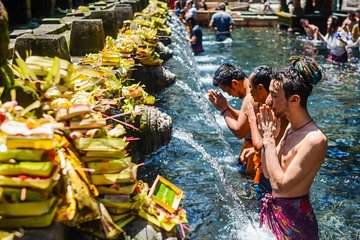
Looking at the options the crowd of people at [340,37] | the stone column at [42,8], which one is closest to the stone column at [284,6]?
the crowd of people at [340,37]

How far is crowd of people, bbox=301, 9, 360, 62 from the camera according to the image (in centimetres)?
1595

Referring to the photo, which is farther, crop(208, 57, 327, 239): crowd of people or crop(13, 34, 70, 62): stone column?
crop(13, 34, 70, 62): stone column

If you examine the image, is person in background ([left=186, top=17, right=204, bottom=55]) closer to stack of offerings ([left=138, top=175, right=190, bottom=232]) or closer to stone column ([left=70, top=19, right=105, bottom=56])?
stone column ([left=70, top=19, right=105, bottom=56])

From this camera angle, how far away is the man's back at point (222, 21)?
797 inches

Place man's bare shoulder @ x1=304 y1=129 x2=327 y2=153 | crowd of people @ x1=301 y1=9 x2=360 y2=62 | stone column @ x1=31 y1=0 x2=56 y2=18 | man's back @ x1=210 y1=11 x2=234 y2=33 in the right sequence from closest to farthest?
man's bare shoulder @ x1=304 y1=129 x2=327 y2=153
stone column @ x1=31 y1=0 x2=56 y2=18
crowd of people @ x1=301 y1=9 x2=360 y2=62
man's back @ x1=210 y1=11 x2=234 y2=33

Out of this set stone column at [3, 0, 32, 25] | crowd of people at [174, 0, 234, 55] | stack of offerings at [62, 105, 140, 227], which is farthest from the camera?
crowd of people at [174, 0, 234, 55]

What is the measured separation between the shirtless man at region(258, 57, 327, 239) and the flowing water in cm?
43

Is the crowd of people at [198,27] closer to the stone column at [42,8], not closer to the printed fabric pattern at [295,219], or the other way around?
the stone column at [42,8]

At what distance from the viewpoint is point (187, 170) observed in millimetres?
6695

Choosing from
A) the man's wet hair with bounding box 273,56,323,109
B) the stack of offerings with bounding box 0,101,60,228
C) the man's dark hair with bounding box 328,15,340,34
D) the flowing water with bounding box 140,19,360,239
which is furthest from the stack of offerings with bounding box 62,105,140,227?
the man's dark hair with bounding box 328,15,340,34

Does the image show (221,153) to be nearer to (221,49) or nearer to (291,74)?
(291,74)

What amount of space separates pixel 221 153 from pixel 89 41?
99.5 inches

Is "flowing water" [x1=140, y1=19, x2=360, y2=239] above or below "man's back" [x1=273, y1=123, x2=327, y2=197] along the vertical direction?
below

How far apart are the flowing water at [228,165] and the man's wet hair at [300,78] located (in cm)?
127
